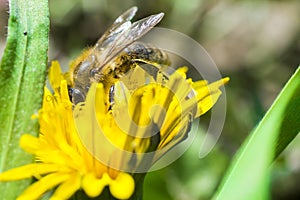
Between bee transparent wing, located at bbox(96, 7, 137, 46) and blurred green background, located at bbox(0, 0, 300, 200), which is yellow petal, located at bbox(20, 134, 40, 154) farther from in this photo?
blurred green background, located at bbox(0, 0, 300, 200)

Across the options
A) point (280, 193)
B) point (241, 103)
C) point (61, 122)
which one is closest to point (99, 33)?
point (241, 103)

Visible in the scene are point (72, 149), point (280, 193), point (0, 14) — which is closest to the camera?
point (72, 149)

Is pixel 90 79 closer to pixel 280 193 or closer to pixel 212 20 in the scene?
pixel 280 193

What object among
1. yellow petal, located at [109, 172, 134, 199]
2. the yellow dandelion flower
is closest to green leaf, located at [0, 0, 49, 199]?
the yellow dandelion flower

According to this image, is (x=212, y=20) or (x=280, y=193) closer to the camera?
(x=280, y=193)

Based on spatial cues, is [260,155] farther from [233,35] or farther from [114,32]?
[233,35]

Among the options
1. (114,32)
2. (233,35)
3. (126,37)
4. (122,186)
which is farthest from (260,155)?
(233,35)

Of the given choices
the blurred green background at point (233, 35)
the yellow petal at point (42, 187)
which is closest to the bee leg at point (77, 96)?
the yellow petal at point (42, 187)

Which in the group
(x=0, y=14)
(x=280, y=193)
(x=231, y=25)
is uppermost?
(x=0, y=14)
